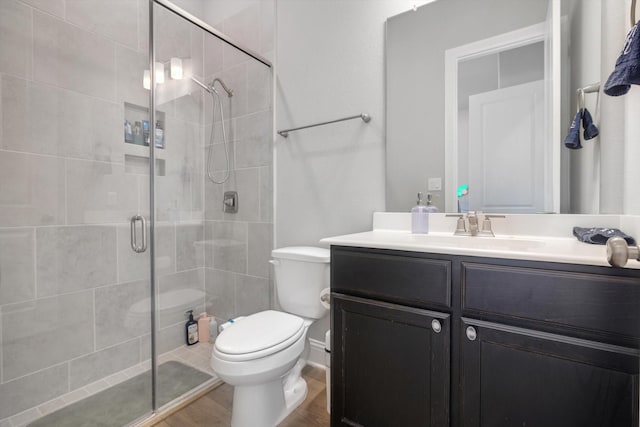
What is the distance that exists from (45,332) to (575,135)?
260 centimetres

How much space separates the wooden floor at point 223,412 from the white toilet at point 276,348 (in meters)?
0.05

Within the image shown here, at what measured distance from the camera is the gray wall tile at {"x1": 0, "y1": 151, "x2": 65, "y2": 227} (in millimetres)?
1444

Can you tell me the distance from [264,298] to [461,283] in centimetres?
149

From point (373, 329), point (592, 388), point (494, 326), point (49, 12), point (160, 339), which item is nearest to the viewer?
point (592, 388)

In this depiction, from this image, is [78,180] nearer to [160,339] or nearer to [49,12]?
[49,12]

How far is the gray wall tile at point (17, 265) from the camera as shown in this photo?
143 centimetres

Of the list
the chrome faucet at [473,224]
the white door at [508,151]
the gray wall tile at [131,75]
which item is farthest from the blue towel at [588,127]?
the gray wall tile at [131,75]

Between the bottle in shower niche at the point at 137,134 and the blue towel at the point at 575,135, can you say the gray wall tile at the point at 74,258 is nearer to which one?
the bottle in shower niche at the point at 137,134

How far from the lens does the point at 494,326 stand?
2.81 ft

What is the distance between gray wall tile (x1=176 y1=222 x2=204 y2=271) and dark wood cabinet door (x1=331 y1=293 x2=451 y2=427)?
1114mm

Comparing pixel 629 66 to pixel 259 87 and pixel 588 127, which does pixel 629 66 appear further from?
pixel 259 87

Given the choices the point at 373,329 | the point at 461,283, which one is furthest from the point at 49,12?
the point at 461,283

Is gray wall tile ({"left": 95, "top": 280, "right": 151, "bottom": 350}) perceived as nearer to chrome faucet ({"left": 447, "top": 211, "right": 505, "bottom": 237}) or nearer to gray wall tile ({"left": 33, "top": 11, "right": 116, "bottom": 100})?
gray wall tile ({"left": 33, "top": 11, "right": 116, "bottom": 100})

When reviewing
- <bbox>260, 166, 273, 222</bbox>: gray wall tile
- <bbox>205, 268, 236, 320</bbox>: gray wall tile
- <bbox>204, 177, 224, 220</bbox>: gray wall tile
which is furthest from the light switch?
<bbox>205, 268, 236, 320</bbox>: gray wall tile
